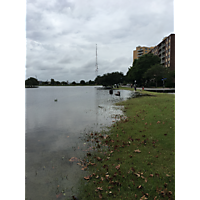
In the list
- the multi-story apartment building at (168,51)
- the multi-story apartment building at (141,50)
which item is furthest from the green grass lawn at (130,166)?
the multi-story apartment building at (141,50)

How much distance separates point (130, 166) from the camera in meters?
5.57

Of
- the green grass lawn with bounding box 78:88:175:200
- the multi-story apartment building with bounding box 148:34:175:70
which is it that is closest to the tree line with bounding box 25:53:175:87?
the multi-story apartment building with bounding box 148:34:175:70

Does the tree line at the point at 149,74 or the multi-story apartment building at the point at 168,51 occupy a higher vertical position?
the multi-story apartment building at the point at 168,51

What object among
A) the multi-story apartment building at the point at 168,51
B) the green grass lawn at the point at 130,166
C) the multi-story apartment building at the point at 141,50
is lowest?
the green grass lawn at the point at 130,166

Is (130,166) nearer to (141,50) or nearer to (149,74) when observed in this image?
(149,74)

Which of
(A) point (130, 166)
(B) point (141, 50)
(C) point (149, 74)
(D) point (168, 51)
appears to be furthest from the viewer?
(B) point (141, 50)

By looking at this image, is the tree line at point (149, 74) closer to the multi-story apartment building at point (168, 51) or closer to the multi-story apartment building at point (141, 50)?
the multi-story apartment building at point (168, 51)

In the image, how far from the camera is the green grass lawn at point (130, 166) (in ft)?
14.1

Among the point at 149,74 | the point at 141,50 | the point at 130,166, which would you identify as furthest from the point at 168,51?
the point at 130,166
